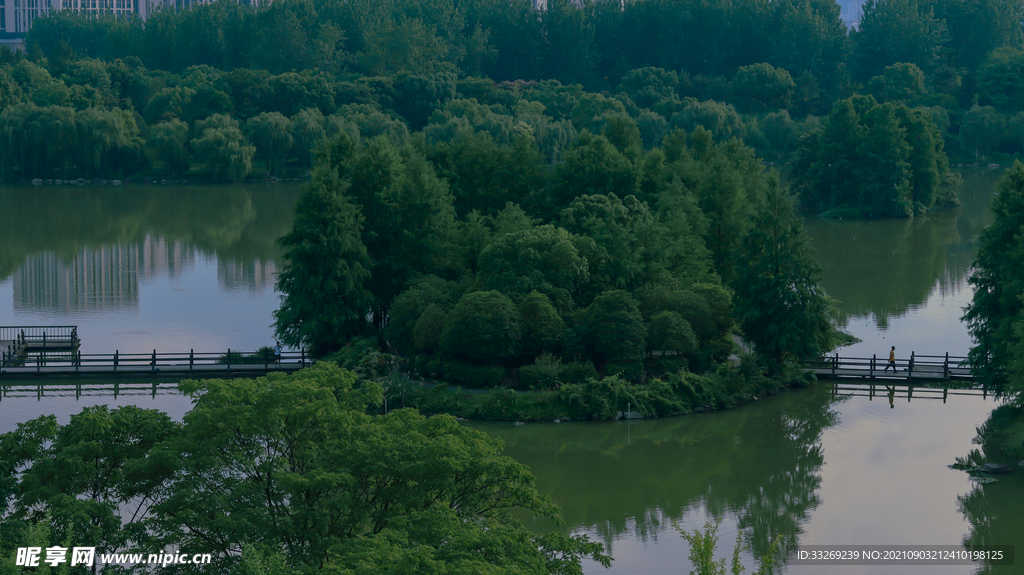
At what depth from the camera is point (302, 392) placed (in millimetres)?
19172

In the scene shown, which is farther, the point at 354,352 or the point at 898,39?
the point at 898,39

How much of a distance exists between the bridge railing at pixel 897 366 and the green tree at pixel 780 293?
2.09 feet

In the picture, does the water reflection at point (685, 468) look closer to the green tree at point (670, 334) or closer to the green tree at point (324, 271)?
the green tree at point (670, 334)

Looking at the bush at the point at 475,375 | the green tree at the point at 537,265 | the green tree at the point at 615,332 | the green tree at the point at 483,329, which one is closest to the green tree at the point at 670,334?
the green tree at the point at 615,332

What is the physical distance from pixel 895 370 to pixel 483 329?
1367 cm

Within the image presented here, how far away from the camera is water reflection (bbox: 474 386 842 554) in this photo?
87.8 ft

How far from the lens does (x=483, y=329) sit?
3419cm

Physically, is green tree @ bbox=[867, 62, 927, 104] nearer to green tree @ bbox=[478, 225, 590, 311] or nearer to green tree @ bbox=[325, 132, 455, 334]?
green tree @ bbox=[325, 132, 455, 334]

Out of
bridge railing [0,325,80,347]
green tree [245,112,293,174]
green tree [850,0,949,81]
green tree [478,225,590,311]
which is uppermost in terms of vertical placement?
green tree [850,0,949,81]

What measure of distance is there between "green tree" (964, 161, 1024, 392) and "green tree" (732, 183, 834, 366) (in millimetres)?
4768

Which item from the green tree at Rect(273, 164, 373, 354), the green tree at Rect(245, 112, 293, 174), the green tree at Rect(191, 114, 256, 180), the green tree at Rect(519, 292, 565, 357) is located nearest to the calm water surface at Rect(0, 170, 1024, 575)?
the green tree at Rect(273, 164, 373, 354)

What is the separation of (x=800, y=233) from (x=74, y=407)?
76.5 feet

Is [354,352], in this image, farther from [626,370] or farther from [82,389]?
[626,370]

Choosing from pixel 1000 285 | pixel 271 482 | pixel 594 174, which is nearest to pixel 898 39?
pixel 594 174
